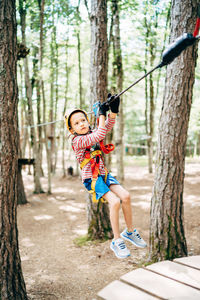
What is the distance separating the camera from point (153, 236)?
3.69 m

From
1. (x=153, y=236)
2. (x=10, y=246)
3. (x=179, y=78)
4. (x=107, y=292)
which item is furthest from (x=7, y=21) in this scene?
(x=153, y=236)

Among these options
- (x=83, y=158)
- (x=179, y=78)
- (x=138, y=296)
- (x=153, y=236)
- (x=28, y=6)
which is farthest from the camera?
(x=28, y=6)

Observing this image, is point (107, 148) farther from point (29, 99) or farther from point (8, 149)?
point (29, 99)

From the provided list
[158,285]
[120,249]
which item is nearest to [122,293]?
[158,285]

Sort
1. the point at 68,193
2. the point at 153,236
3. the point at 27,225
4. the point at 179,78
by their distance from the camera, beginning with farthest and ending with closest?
1. the point at 68,193
2. the point at 27,225
3. the point at 153,236
4. the point at 179,78

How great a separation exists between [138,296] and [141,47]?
9606 millimetres

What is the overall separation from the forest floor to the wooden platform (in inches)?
75.9

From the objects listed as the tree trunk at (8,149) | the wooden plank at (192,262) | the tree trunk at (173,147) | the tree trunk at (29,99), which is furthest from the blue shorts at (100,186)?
the tree trunk at (29,99)

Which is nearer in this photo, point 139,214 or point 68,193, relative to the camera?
point 139,214

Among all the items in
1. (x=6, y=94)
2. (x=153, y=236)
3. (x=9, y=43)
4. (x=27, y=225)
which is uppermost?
(x=9, y=43)

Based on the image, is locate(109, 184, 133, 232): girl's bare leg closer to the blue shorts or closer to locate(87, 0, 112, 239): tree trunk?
the blue shorts

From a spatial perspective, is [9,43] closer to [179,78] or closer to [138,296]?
[179,78]

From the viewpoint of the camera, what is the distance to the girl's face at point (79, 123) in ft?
8.74

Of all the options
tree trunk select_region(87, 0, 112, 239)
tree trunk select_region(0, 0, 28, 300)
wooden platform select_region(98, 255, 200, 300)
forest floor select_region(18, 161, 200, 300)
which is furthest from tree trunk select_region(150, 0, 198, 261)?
tree trunk select_region(0, 0, 28, 300)
